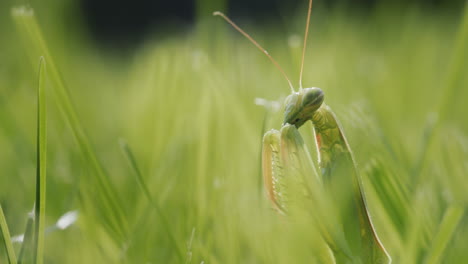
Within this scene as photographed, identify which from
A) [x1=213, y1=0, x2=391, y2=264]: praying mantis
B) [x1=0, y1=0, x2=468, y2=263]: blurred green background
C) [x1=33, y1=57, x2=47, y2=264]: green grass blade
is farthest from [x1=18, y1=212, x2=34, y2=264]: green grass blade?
[x1=213, y1=0, x2=391, y2=264]: praying mantis

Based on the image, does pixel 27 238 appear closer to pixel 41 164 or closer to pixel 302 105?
pixel 41 164

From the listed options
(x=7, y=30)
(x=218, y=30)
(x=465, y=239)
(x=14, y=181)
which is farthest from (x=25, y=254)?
(x=7, y=30)

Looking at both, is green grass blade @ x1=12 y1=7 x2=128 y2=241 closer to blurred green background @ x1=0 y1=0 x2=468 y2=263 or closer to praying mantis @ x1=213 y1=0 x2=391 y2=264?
blurred green background @ x1=0 y1=0 x2=468 y2=263

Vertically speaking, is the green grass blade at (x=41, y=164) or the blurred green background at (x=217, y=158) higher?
the green grass blade at (x=41, y=164)

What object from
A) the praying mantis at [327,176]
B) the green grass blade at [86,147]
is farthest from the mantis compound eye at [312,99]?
the green grass blade at [86,147]

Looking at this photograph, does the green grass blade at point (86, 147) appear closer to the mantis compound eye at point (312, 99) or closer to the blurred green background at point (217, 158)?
the blurred green background at point (217, 158)

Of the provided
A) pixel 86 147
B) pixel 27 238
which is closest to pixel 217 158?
pixel 86 147
